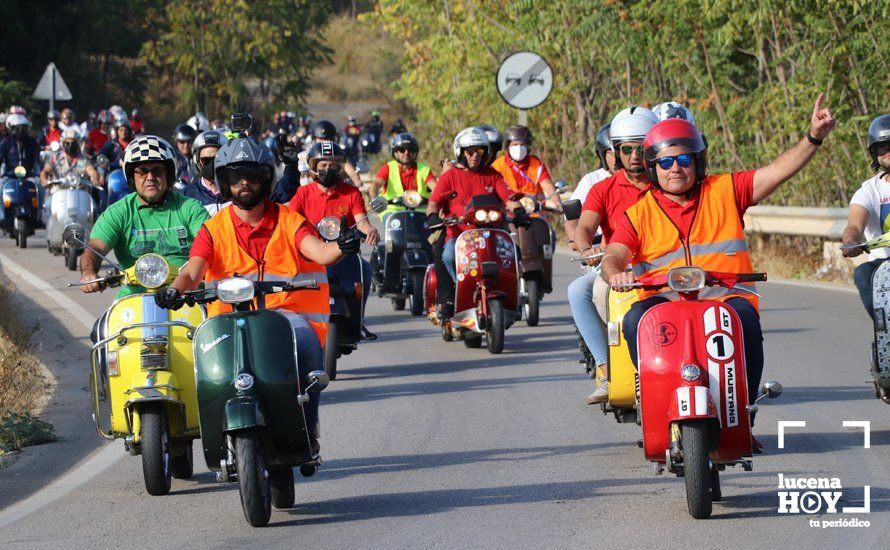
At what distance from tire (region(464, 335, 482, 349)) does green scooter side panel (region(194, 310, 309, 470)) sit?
7302mm

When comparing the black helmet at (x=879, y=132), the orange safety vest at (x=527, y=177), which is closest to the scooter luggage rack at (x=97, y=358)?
the black helmet at (x=879, y=132)

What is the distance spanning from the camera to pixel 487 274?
14.7 m

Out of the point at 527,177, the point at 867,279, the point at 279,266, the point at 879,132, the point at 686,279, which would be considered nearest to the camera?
the point at 686,279

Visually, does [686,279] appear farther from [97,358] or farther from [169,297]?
[97,358]

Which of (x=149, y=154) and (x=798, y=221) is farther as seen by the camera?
(x=798, y=221)

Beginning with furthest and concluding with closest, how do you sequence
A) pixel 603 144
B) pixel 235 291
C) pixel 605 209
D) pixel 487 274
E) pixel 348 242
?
pixel 487 274 < pixel 603 144 < pixel 605 209 < pixel 348 242 < pixel 235 291

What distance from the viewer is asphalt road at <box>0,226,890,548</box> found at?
7.75m

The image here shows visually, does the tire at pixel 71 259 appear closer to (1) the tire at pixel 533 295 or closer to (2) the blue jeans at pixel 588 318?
(1) the tire at pixel 533 295

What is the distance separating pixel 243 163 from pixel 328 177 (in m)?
5.87

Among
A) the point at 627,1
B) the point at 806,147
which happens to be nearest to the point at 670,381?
the point at 806,147

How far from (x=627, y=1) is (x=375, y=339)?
11852mm

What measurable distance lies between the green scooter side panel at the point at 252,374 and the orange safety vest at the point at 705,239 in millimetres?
1763

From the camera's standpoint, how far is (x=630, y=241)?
8.36m

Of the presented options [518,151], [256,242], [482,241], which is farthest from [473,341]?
[256,242]
